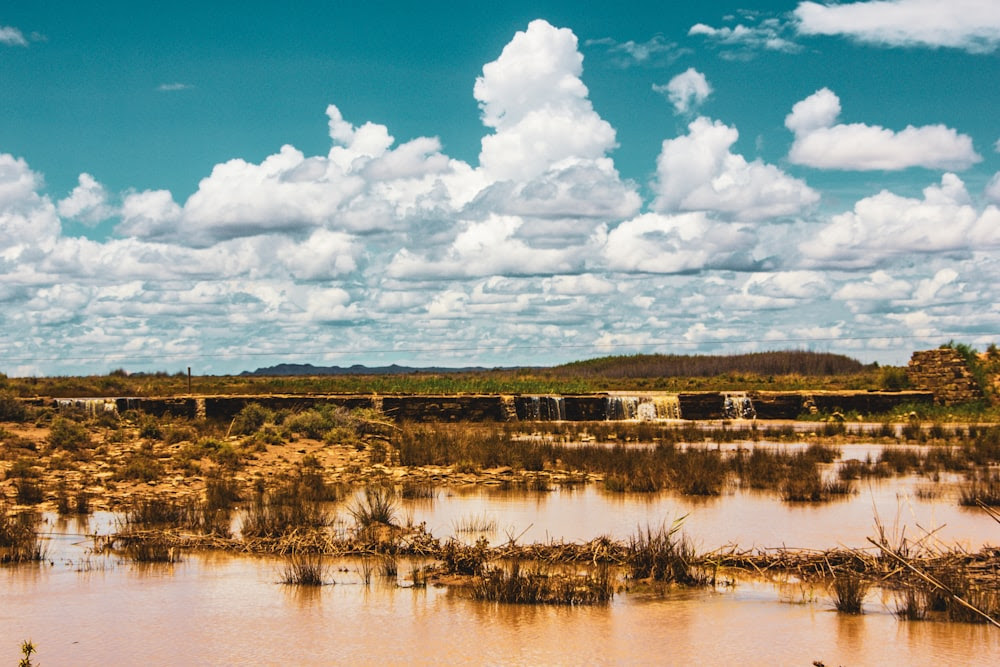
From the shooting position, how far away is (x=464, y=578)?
11344mm

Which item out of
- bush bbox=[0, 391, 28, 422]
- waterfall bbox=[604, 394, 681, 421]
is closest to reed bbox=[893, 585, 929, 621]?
bush bbox=[0, 391, 28, 422]

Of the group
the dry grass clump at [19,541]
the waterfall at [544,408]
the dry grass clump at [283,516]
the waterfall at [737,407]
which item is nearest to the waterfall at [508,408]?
the waterfall at [544,408]

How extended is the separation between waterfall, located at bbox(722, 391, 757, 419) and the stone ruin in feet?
24.7

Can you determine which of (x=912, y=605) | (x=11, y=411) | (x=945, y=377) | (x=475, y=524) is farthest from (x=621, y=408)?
(x=912, y=605)

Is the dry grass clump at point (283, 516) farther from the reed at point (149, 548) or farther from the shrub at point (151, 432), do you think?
the shrub at point (151, 432)

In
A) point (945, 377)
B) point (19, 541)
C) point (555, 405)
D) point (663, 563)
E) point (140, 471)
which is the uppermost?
point (945, 377)

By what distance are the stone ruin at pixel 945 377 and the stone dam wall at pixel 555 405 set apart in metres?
0.72

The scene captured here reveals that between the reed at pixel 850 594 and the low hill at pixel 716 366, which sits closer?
the reed at pixel 850 594

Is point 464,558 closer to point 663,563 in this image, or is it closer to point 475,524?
point 663,563

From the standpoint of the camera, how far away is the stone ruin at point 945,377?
41.0 metres

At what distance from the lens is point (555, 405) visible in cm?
4369

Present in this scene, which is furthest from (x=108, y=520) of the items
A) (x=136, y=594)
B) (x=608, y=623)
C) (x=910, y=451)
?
(x=910, y=451)

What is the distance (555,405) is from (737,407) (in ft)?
26.7

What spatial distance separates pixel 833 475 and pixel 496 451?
25.1 ft
